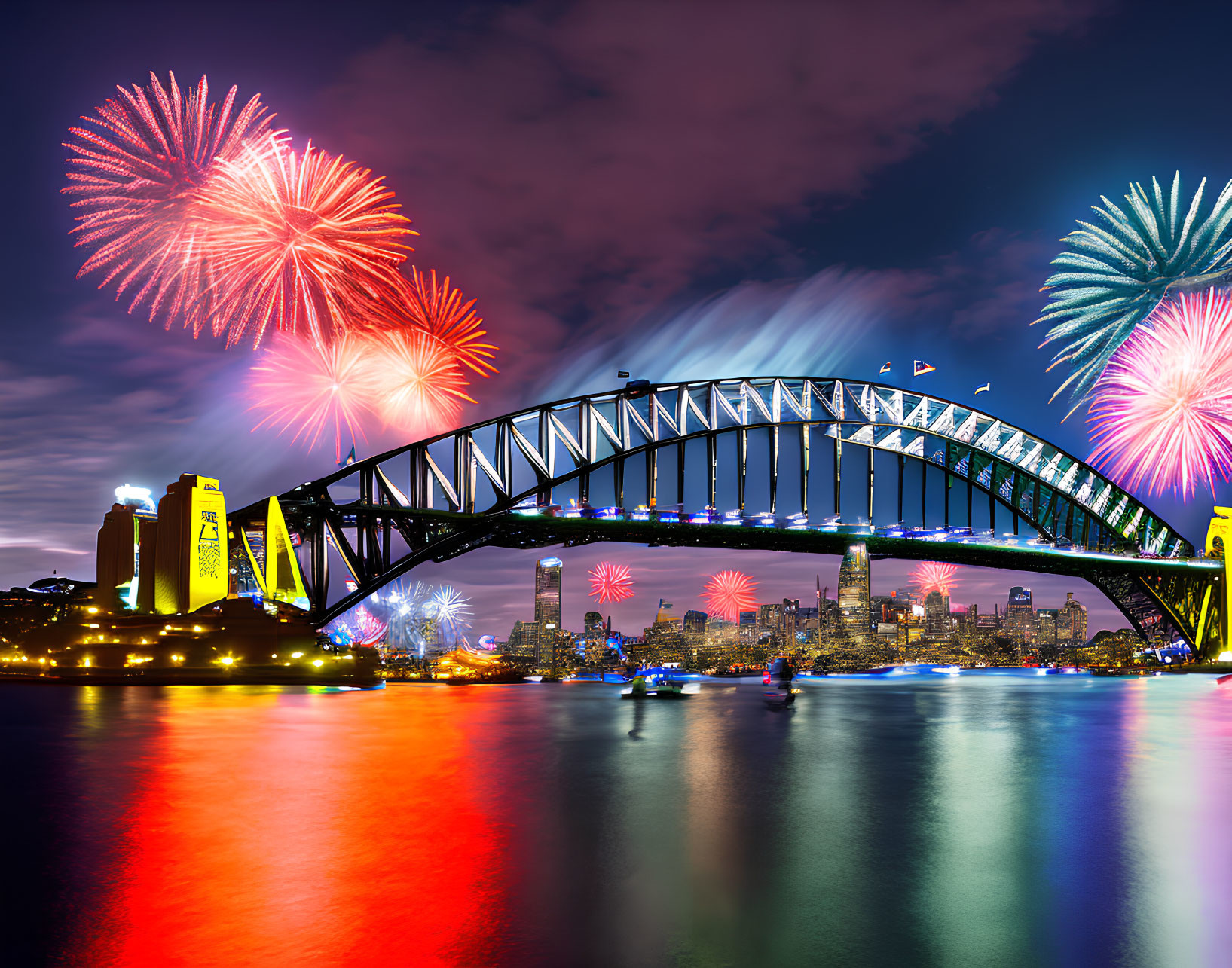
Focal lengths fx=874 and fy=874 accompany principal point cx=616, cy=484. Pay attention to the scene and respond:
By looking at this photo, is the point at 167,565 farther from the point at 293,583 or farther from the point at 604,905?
the point at 604,905

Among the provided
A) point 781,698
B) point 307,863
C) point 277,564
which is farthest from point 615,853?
point 277,564

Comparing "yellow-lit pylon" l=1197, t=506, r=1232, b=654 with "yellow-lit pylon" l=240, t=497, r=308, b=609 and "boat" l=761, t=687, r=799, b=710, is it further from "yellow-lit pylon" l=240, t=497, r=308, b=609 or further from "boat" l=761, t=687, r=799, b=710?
"yellow-lit pylon" l=240, t=497, r=308, b=609

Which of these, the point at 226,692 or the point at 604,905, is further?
the point at 226,692

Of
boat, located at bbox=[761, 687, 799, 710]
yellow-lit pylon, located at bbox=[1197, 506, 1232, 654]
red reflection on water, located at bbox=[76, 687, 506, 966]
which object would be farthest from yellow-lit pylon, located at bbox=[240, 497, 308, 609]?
yellow-lit pylon, located at bbox=[1197, 506, 1232, 654]

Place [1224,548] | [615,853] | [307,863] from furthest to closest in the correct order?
1. [1224,548]
2. [615,853]
3. [307,863]

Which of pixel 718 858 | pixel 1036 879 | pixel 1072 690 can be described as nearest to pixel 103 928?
pixel 718 858

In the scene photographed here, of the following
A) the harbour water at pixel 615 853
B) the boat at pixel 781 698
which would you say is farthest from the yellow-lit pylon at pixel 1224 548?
the harbour water at pixel 615 853

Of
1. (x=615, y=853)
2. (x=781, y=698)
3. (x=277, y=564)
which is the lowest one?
(x=781, y=698)

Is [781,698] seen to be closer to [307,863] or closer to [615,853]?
[615,853]
